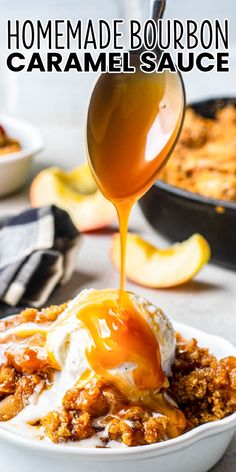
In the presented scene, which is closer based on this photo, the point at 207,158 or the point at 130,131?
the point at 130,131

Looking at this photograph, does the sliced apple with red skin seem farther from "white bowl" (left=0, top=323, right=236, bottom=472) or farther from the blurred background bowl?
"white bowl" (left=0, top=323, right=236, bottom=472)

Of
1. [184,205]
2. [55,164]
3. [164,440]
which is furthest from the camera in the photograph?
[55,164]

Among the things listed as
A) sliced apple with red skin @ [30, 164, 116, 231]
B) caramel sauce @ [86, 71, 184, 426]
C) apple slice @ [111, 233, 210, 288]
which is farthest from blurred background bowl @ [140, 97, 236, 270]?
caramel sauce @ [86, 71, 184, 426]

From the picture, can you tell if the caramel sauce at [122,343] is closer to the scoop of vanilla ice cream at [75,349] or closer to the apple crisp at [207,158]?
the scoop of vanilla ice cream at [75,349]

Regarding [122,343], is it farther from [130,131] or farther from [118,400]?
[130,131]

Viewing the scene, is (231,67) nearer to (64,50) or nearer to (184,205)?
(64,50)

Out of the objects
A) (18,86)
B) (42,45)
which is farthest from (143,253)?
(42,45)

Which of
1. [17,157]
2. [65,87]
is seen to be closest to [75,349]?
[17,157]
